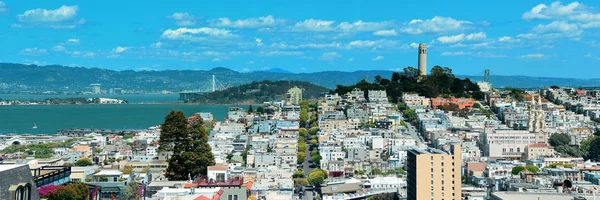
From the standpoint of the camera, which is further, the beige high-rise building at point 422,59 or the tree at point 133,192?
the beige high-rise building at point 422,59

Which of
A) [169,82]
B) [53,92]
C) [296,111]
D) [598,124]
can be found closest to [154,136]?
[296,111]

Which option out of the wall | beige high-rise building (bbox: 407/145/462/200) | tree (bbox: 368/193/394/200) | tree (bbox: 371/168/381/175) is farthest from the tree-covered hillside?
the wall

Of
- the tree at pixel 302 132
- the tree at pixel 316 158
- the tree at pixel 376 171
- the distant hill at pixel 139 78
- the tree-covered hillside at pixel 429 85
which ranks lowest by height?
the tree at pixel 376 171

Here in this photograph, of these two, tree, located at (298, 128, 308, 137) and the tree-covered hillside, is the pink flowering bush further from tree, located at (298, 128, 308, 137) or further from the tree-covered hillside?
the tree-covered hillside

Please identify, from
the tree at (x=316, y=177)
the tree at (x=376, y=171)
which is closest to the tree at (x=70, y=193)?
the tree at (x=316, y=177)

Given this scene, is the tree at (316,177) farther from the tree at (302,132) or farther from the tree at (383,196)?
the tree at (302,132)

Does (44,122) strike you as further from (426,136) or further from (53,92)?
(53,92)

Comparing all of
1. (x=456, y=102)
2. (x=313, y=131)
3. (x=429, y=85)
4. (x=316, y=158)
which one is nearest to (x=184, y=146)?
(x=316, y=158)
